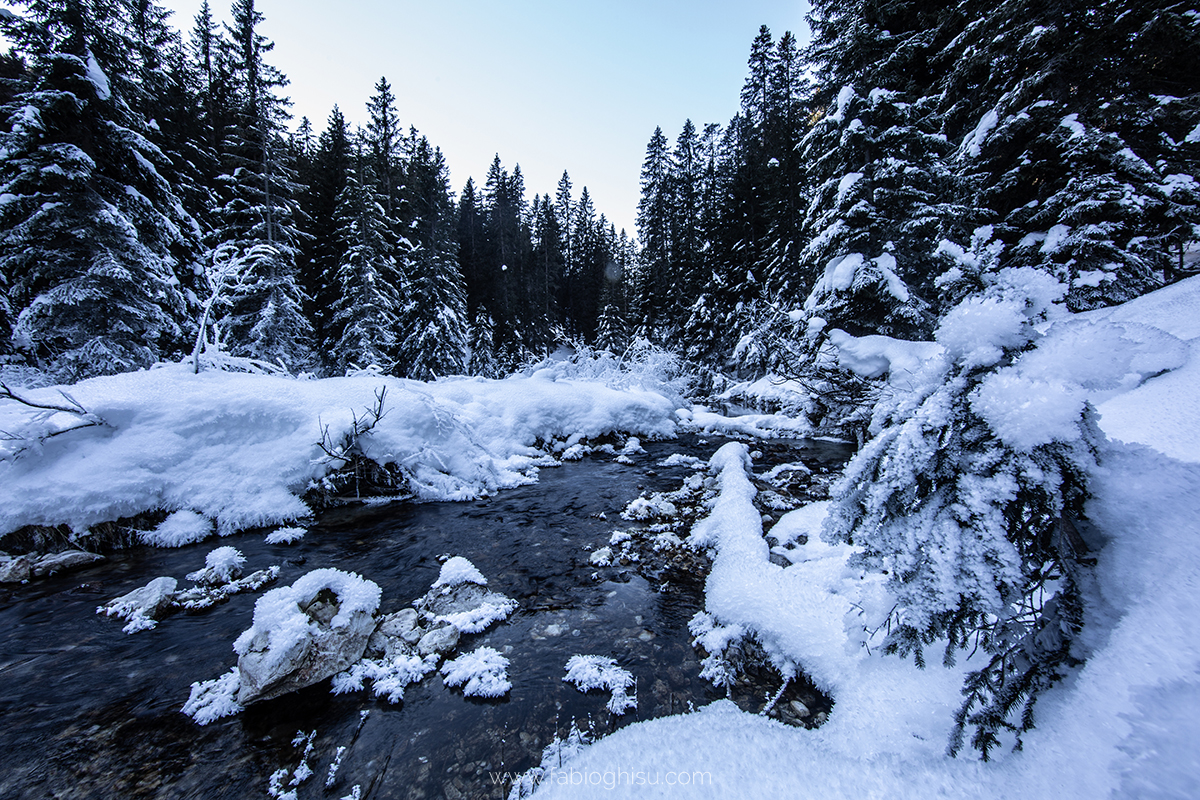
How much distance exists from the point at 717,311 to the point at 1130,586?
23.8m

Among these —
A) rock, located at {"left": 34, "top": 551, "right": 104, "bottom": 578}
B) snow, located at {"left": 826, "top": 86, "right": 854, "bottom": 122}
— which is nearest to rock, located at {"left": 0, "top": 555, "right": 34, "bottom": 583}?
rock, located at {"left": 34, "top": 551, "right": 104, "bottom": 578}

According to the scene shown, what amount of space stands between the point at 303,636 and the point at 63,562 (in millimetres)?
4473

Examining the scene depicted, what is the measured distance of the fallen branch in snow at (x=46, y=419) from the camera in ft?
17.5

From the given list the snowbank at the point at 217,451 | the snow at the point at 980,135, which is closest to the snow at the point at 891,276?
the snow at the point at 980,135

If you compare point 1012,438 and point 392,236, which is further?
point 392,236

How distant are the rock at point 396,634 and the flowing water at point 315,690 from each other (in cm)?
31

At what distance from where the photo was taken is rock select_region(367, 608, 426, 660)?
143 inches

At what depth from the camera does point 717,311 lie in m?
23.9

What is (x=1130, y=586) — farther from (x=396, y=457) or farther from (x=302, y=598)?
(x=396, y=457)

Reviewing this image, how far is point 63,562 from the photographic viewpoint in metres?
4.95

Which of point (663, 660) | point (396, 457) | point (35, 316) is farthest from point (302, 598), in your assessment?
point (35, 316)

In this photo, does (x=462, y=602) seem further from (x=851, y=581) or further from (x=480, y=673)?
(x=851, y=581)

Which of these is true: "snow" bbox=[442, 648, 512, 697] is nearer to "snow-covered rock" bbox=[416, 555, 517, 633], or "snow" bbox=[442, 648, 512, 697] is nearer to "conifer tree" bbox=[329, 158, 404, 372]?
"snow-covered rock" bbox=[416, 555, 517, 633]

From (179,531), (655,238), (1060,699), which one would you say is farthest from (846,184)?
(655,238)
